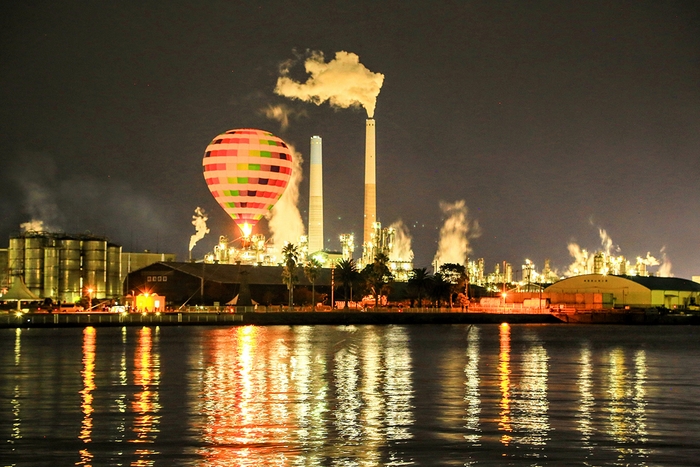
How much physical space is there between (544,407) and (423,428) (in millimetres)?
6811

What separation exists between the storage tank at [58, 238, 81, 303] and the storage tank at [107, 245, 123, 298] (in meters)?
9.62

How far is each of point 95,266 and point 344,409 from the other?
423 feet

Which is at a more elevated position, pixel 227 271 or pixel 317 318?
pixel 227 271

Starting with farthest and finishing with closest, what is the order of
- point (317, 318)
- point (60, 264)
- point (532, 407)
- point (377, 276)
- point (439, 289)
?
point (439, 289)
point (377, 276)
point (60, 264)
point (317, 318)
point (532, 407)

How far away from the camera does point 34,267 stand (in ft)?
497

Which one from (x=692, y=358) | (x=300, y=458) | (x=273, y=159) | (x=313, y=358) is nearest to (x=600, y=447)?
(x=300, y=458)

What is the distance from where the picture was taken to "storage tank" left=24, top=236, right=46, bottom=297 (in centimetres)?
15138

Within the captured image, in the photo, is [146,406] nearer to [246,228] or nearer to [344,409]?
[344,409]

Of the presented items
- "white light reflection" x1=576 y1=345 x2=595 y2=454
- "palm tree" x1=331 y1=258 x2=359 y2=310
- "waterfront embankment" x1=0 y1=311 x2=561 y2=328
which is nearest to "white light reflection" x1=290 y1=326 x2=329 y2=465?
"white light reflection" x1=576 y1=345 x2=595 y2=454

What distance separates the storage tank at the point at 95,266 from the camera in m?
156

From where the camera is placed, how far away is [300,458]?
2519 centimetres

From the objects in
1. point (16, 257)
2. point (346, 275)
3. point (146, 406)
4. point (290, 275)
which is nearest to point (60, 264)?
point (16, 257)

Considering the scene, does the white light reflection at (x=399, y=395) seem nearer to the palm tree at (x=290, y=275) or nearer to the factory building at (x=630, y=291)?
the palm tree at (x=290, y=275)

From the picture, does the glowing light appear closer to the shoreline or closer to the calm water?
the shoreline
